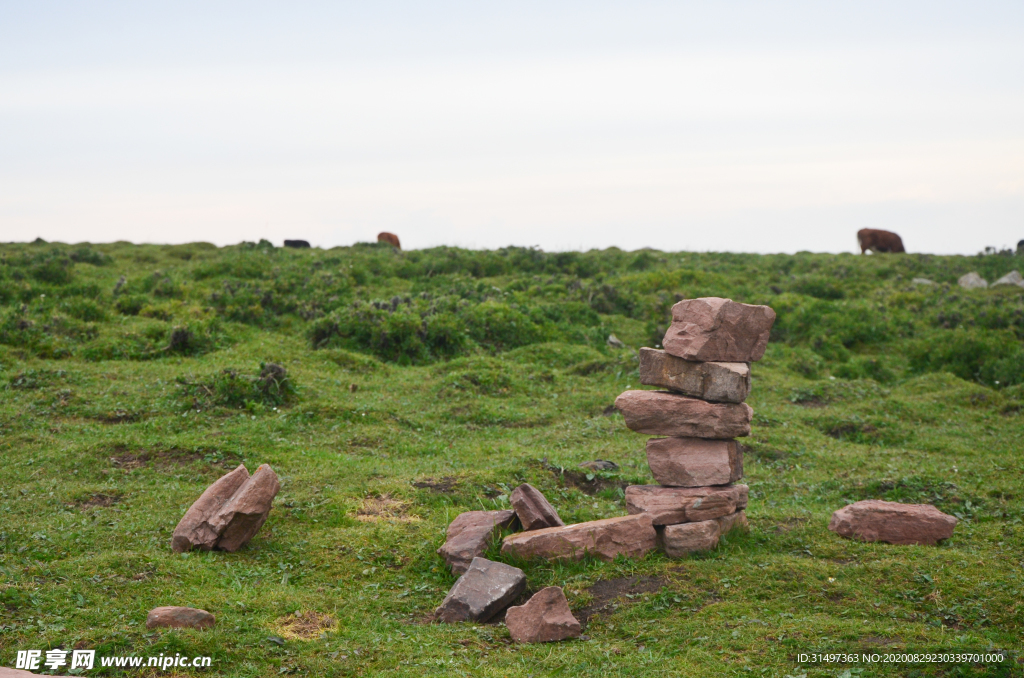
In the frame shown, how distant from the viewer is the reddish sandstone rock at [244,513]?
303 inches

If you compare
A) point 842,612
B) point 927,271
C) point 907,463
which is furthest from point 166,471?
point 927,271

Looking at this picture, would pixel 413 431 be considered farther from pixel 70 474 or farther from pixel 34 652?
pixel 34 652

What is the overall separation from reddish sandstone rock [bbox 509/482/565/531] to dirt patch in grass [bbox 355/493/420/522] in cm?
126

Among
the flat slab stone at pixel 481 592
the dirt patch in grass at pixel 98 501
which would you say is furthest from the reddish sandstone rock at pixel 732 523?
the dirt patch in grass at pixel 98 501

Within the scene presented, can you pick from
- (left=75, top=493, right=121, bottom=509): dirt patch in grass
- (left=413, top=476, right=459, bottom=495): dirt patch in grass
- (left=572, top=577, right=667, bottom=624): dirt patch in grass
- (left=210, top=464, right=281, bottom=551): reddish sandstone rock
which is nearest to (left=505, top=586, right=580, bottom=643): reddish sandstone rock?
(left=572, top=577, right=667, bottom=624): dirt patch in grass

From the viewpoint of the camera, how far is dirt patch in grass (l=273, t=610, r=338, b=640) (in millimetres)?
6254

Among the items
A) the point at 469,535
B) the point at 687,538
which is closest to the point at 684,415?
the point at 687,538

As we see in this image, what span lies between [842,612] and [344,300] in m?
15.2

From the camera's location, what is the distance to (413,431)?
1235 centimetres

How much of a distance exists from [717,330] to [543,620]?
347cm

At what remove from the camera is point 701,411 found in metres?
8.39

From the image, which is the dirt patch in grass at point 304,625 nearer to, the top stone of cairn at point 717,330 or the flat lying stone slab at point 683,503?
the flat lying stone slab at point 683,503

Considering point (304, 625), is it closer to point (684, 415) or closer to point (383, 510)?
point (383, 510)

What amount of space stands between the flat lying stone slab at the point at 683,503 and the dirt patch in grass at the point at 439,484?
217cm
